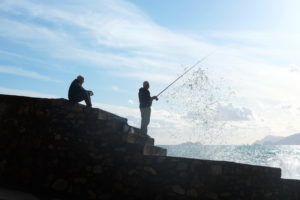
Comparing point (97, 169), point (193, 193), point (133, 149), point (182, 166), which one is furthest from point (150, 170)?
point (97, 169)

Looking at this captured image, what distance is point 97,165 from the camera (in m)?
9.34

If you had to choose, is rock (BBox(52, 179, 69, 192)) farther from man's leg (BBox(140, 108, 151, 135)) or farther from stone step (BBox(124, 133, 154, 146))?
man's leg (BBox(140, 108, 151, 135))

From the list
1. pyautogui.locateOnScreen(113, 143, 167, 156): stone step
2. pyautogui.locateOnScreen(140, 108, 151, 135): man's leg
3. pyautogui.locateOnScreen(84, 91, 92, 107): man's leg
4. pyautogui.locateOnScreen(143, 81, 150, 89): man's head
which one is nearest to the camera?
pyautogui.locateOnScreen(113, 143, 167, 156): stone step

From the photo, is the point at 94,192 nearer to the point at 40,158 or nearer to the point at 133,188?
the point at 133,188

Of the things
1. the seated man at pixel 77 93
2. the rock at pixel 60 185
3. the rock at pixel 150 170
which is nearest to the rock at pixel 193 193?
the rock at pixel 150 170

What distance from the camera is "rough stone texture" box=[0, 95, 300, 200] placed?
8.56m

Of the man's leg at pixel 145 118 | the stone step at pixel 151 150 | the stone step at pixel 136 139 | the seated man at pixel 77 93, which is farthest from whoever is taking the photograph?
the man's leg at pixel 145 118

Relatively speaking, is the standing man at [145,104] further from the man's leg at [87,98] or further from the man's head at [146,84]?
the man's leg at [87,98]

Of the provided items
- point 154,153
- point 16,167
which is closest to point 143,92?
point 154,153

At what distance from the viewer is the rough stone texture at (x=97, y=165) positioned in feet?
28.1

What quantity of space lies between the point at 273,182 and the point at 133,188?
296 cm

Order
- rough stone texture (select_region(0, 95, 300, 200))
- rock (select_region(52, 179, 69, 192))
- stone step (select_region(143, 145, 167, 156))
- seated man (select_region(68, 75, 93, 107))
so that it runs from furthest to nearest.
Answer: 1. seated man (select_region(68, 75, 93, 107))
2. rock (select_region(52, 179, 69, 192))
3. stone step (select_region(143, 145, 167, 156))
4. rough stone texture (select_region(0, 95, 300, 200))

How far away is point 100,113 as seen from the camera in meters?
9.41

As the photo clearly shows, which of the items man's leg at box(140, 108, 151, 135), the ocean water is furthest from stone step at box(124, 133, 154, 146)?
the ocean water
